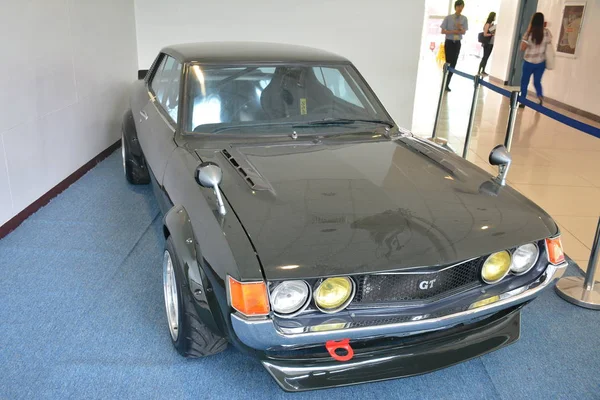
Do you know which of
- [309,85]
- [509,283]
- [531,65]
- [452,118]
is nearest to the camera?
[509,283]

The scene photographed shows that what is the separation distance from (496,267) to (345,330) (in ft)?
2.37

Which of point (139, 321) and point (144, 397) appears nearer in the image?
point (144, 397)

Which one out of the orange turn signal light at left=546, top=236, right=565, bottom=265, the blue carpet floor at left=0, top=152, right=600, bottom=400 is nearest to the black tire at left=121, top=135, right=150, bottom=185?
the blue carpet floor at left=0, top=152, right=600, bottom=400

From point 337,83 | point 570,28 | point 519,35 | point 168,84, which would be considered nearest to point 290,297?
point 337,83

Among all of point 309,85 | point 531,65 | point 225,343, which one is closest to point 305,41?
point 309,85

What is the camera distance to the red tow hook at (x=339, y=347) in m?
2.00

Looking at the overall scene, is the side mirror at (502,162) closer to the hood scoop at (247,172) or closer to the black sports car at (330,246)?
the black sports car at (330,246)

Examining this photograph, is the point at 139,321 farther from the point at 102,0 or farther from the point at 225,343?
the point at 102,0

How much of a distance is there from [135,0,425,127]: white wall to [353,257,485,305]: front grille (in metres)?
5.17

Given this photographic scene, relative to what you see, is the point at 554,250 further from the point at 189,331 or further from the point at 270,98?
the point at 270,98

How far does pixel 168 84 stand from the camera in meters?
3.51

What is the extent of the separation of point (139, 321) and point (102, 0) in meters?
4.12

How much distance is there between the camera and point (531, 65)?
29.9 ft

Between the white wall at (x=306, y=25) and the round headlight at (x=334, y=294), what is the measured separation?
539 cm
